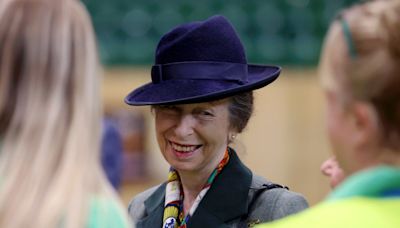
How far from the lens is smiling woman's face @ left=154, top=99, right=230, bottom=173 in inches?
129

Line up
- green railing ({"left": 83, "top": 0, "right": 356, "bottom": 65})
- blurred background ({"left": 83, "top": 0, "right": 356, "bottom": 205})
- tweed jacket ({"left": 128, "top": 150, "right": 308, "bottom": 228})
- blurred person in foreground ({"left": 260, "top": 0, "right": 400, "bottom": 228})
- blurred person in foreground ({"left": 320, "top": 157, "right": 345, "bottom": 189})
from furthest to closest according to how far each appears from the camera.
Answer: green railing ({"left": 83, "top": 0, "right": 356, "bottom": 65}), blurred background ({"left": 83, "top": 0, "right": 356, "bottom": 205}), tweed jacket ({"left": 128, "top": 150, "right": 308, "bottom": 228}), blurred person in foreground ({"left": 320, "top": 157, "right": 345, "bottom": 189}), blurred person in foreground ({"left": 260, "top": 0, "right": 400, "bottom": 228})

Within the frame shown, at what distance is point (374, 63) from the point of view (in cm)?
193

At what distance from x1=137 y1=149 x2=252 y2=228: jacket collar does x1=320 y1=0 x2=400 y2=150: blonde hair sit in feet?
4.12

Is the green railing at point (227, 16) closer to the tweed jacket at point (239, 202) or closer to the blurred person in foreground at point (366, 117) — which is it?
the tweed jacket at point (239, 202)

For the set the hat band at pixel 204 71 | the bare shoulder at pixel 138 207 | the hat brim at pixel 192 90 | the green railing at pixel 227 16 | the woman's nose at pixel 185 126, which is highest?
the green railing at pixel 227 16

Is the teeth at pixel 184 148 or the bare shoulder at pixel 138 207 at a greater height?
the teeth at pixel 184 148

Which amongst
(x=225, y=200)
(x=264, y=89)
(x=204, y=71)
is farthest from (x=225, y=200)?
(x=264, y=89)

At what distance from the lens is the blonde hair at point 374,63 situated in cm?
193

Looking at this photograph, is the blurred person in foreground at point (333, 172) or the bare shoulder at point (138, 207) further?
the bare shoulder at point (138, 207)

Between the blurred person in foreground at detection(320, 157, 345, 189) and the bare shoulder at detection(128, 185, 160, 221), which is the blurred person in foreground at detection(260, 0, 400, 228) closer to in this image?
the blurred person in foreground at detection(320, 157, 345, 189)

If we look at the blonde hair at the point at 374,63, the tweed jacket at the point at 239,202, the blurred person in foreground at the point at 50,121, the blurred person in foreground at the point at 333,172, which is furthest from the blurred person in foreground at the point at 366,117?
the tweed jacket at the point at 239,202

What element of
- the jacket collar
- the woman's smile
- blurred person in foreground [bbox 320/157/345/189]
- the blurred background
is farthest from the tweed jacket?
the blurred background

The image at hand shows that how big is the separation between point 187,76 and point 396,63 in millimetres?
1426

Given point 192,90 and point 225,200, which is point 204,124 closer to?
point 192,90
